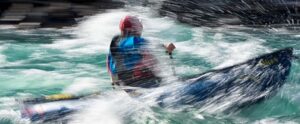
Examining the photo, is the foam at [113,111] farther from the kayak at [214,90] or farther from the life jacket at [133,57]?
the life jacket at [133,57]

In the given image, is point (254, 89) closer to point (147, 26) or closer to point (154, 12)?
point (147, 26)

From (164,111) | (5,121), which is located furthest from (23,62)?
(164,111)

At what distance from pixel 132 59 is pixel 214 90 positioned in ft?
3.71

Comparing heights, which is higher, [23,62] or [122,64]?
[122,64]

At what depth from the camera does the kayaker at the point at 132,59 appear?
6020 mm

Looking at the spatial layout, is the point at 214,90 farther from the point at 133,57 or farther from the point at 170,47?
the point at 133,57

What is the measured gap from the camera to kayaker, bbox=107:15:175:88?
19.7 ft

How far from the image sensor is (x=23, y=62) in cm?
975

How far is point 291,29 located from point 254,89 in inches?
307

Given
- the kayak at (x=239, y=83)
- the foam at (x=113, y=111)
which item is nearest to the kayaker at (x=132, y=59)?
the foam at (x=113, y=111)

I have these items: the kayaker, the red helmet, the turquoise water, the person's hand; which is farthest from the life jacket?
the turquoise water

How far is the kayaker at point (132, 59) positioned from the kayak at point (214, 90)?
269mm

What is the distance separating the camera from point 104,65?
31.1ft

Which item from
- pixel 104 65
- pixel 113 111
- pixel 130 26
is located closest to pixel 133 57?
pixel 130 26
